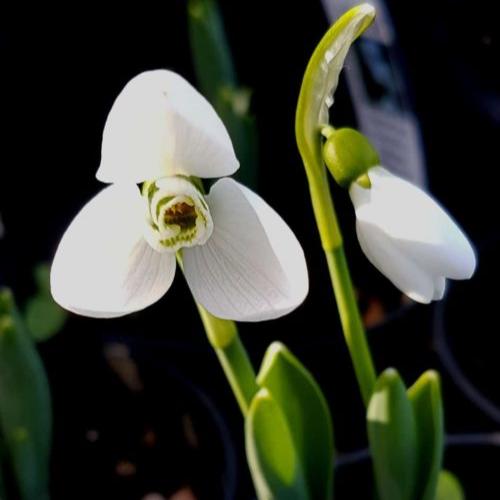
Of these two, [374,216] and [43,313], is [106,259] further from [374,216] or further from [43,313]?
[43,313]

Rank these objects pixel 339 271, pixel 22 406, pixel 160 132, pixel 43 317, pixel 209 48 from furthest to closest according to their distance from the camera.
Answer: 1. pixel 43 317
2. pixel 209 48
3. pixel 22 406
4. pixel 339 271
5. pixel 160 132

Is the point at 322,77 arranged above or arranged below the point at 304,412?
above

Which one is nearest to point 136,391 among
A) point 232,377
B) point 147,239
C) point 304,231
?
point 304,231

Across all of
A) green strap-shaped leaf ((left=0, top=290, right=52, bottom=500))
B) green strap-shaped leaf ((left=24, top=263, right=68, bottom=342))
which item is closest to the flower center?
green strap-shaped leaf ((left=0, top=290, right=52, bottom=500))

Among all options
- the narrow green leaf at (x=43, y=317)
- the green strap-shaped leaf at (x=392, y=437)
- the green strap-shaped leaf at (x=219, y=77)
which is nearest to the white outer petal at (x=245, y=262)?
the green strap-shaped leaf at (x=392, y=437)

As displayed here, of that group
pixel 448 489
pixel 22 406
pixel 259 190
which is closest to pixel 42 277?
pixel 259 190

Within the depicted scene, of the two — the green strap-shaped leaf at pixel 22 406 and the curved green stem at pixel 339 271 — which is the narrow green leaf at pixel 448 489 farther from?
the green strap-shaped leaf at pixel 22 406
